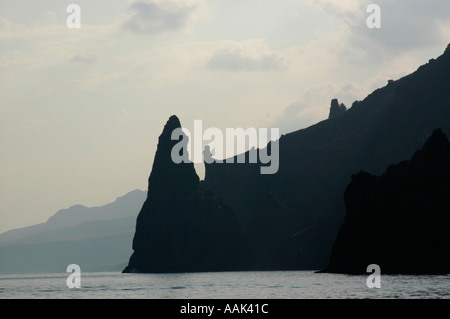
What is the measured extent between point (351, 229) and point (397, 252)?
20674 mm

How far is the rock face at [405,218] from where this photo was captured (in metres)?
171

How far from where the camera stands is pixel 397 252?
6939 inches

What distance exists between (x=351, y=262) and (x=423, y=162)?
32.0 m

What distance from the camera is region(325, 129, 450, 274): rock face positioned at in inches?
6747

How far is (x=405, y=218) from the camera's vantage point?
180 metres

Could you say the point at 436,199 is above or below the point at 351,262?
above
